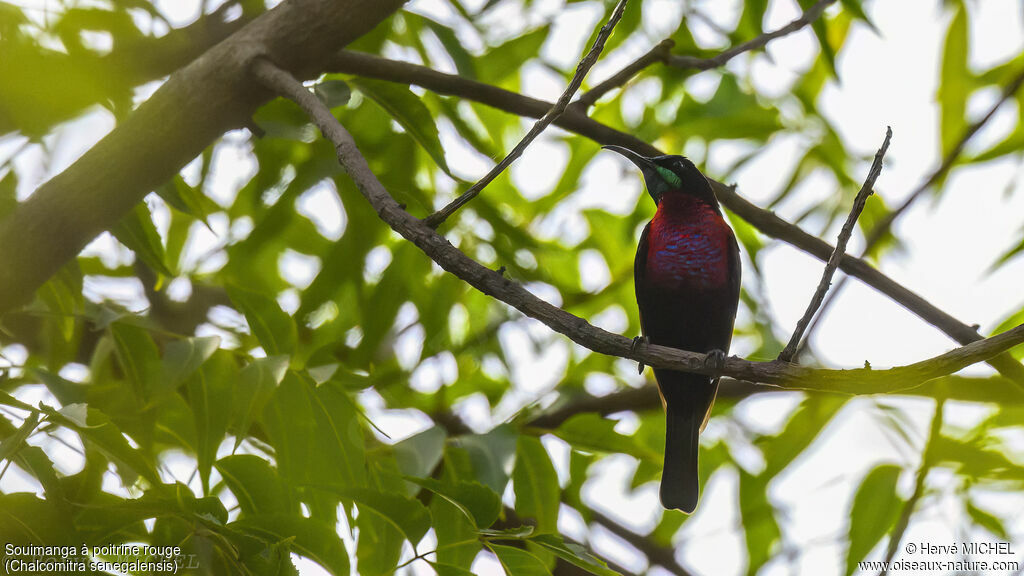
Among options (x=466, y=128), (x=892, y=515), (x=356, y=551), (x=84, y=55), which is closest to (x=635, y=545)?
(x=892, y=515)

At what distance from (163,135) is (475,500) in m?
1.27

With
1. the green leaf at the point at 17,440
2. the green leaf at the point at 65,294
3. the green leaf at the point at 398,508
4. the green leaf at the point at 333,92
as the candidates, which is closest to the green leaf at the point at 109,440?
the green leaf at the point at 17,440

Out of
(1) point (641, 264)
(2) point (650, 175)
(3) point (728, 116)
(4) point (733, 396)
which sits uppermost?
(3) point (728, 116)

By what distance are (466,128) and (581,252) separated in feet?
5.45

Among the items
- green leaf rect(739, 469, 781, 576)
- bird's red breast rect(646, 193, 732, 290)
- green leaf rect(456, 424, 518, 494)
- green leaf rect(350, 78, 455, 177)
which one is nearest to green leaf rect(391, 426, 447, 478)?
green leaf rect(456, 424, 518, 494)

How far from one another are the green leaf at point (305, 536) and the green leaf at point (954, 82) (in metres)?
3.15

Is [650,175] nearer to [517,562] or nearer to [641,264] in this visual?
[641,264]

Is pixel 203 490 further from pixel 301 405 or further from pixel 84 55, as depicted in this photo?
pixel 84 55

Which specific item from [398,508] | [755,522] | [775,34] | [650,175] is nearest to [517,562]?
[398,508]

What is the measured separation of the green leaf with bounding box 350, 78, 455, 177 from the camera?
98.0 inches

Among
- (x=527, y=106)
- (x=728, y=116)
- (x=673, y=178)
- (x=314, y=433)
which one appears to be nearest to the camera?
(x=314, y=433)

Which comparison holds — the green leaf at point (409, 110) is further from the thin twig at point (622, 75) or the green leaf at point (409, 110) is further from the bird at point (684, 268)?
the bird at point (684, 268)

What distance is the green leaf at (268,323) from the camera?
8.13ft

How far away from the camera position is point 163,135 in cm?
228
